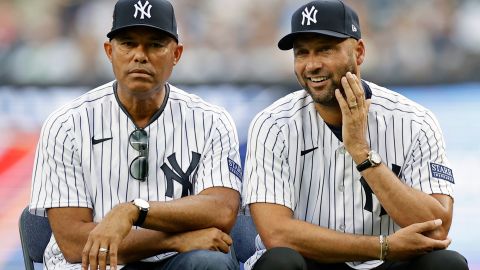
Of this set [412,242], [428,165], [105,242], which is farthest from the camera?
[428,165]

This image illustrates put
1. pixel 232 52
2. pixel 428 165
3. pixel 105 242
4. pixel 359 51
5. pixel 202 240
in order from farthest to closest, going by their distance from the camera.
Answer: pixel 232 52
pixel 359 51
pixel 428 165
pixel 202 240
pixel 105 242

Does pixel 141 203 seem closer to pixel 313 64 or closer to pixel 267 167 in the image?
pixel 267 167

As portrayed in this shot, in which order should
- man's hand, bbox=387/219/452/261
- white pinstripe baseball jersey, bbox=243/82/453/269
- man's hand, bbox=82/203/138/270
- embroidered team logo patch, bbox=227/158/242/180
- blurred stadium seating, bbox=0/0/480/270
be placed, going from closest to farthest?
1. man's hand, bbox=82/203/138/270
2. man's hand, bbox=387/219/452/261
3. white pinstripe baseball jersey, bbox=243/82/453/269
4. embroidered team logo patch, bbox=227/158/242/180
5. blurred stadium seating, bbox=0/0/480/270

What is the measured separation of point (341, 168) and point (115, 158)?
2.99ft

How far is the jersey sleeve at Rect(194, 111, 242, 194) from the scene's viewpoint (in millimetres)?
4441

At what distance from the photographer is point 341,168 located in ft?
14.7

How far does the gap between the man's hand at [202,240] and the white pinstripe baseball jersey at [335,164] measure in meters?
0.20

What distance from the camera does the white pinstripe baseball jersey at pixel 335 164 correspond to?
4402 mm

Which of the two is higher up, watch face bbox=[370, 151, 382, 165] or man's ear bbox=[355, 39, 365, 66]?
man's ear bbox=[355, 39, 365, 66]

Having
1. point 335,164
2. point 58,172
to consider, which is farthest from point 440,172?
point 58,172

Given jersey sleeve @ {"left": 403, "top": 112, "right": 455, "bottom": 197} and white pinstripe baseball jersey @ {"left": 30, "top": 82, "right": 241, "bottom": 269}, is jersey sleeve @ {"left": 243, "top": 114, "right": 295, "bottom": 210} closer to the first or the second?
white pinstripe baseball jersey @ {"left": 30, "top": 82, "right": 241, "bottom": 269}

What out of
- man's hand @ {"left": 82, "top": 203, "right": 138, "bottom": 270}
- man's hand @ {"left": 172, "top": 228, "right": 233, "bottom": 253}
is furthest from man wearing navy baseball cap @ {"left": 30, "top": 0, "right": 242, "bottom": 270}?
man's hand @ {"left": 82, "top": 203, "right": 138, "bottom": 270}

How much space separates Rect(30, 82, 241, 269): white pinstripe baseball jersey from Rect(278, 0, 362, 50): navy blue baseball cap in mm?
514

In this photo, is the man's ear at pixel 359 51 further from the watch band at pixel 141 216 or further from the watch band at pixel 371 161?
the watch band at pixel 141 216
